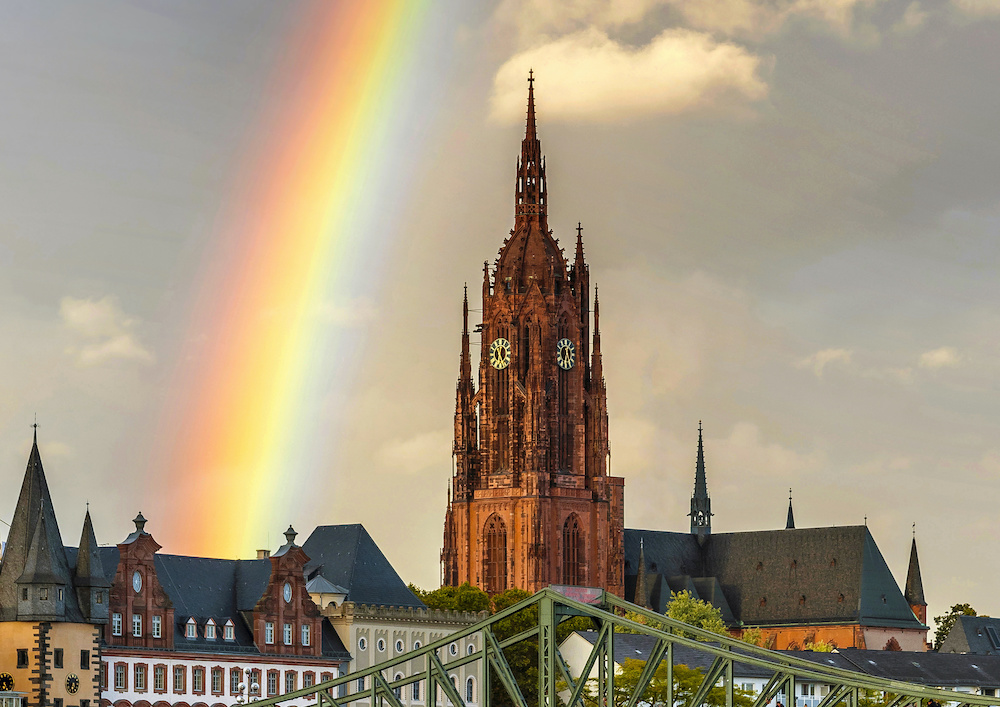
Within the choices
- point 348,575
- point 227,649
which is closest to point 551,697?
point 227,649

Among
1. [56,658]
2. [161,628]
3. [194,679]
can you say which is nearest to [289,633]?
[194,679]

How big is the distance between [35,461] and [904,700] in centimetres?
6843

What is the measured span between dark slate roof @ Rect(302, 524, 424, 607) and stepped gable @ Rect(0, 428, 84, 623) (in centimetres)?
3467

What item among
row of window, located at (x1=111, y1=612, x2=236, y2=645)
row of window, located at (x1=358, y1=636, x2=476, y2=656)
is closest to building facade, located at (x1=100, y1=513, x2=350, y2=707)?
row of window, located at (x1=111, y1=612, x2=236, y2=645)

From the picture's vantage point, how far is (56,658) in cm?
15300

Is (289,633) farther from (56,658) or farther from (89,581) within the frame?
(56,658)

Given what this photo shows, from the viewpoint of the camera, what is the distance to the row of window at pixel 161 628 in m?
162

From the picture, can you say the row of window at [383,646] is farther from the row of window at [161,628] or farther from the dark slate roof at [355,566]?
the row of window at [161,628]

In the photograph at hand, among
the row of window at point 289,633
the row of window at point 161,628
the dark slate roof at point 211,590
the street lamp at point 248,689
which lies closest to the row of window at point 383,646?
the dark slate roof at point 211,590

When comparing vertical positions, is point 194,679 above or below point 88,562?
below

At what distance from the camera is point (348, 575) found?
613 ft

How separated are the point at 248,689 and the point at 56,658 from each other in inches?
794

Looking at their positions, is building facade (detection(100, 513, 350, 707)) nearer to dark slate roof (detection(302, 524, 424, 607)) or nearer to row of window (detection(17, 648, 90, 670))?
row of window (detection(17, 648, 90, 670))

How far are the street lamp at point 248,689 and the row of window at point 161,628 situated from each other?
10.2 ft
